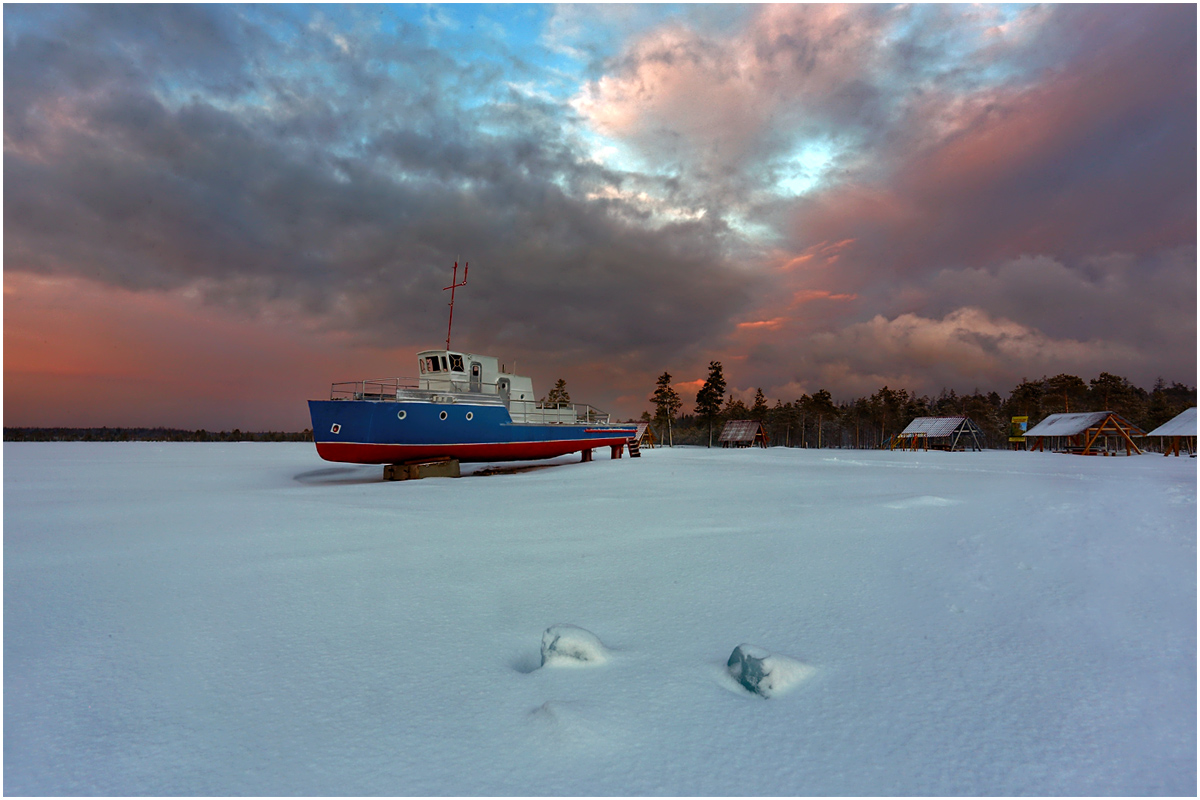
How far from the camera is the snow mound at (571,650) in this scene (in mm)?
2986

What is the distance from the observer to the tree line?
58.2 m

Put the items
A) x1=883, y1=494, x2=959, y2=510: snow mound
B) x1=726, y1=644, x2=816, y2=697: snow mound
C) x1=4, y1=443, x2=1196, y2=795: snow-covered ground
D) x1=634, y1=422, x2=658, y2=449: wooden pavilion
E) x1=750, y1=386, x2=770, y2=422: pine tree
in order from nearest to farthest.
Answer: x1=4, y1=443, x2=1196, y2=795: snow-covered ground, x1=726, y1=644, x2=816, y2=697: snow mound, x1=883, y1=494, x2=959, y2=510: snow mound, x1=634, y1=422, x2=658, y2=449: wooden pavilion, x1=750, y1=386, x2=770, y2=422: pine tree

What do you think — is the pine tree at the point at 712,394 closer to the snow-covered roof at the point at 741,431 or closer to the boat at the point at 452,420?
the snow-covered roof at the point at 741,431

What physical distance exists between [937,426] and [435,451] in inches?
1675

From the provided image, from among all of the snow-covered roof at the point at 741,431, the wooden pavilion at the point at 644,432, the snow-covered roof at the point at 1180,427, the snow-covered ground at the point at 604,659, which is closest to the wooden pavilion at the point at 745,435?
the snow-covered roof at the point at 741,431

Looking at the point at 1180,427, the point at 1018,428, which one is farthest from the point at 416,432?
the point at 1018,428

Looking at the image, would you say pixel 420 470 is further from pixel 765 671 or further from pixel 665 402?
pixel 665 402

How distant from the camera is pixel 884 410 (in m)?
71.4

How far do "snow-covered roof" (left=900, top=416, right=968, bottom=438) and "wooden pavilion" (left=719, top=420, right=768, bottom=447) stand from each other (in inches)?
475

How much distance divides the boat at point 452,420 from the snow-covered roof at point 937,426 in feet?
108

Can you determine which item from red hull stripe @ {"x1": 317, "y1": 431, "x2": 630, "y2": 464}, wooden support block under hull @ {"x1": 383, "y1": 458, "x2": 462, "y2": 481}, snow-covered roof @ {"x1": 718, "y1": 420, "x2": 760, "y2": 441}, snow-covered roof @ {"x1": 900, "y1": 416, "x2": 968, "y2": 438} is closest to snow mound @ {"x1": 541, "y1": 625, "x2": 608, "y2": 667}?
wooden support block under hull @ {"x1": 383, "y1": 458, "x2": 462, "y2": 481}

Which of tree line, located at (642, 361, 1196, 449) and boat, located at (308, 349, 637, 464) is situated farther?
tree line, located at (642, 361, 1196, 449)

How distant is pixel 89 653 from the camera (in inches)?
124

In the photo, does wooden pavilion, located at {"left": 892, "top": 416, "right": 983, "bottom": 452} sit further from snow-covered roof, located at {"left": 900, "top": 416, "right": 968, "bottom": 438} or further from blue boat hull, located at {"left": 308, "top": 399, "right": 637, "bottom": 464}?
blue boat hull, located at {"left": 308, "top": 399, "right": 637, "bottom": 464}
